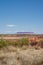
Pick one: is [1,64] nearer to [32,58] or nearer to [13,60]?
[13,60]

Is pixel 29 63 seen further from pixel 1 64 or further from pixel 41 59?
pixel 1 64

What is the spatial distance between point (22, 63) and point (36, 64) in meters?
1.41

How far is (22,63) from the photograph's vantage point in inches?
823

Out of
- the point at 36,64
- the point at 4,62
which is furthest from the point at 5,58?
the point at 36,64

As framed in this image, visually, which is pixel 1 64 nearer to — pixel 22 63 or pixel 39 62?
pixel 22 63

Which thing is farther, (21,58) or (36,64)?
(21,58)

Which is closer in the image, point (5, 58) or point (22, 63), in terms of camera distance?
point (22, 63)

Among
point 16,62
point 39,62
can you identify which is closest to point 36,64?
point 39,62

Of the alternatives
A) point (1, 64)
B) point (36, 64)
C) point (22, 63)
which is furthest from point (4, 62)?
point (36, 64)

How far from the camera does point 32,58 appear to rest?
68.8 ft

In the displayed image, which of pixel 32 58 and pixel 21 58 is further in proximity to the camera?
pixel 21 58

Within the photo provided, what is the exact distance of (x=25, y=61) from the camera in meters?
20.8

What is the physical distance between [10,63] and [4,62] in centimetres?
119

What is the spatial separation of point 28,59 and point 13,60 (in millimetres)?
1488
